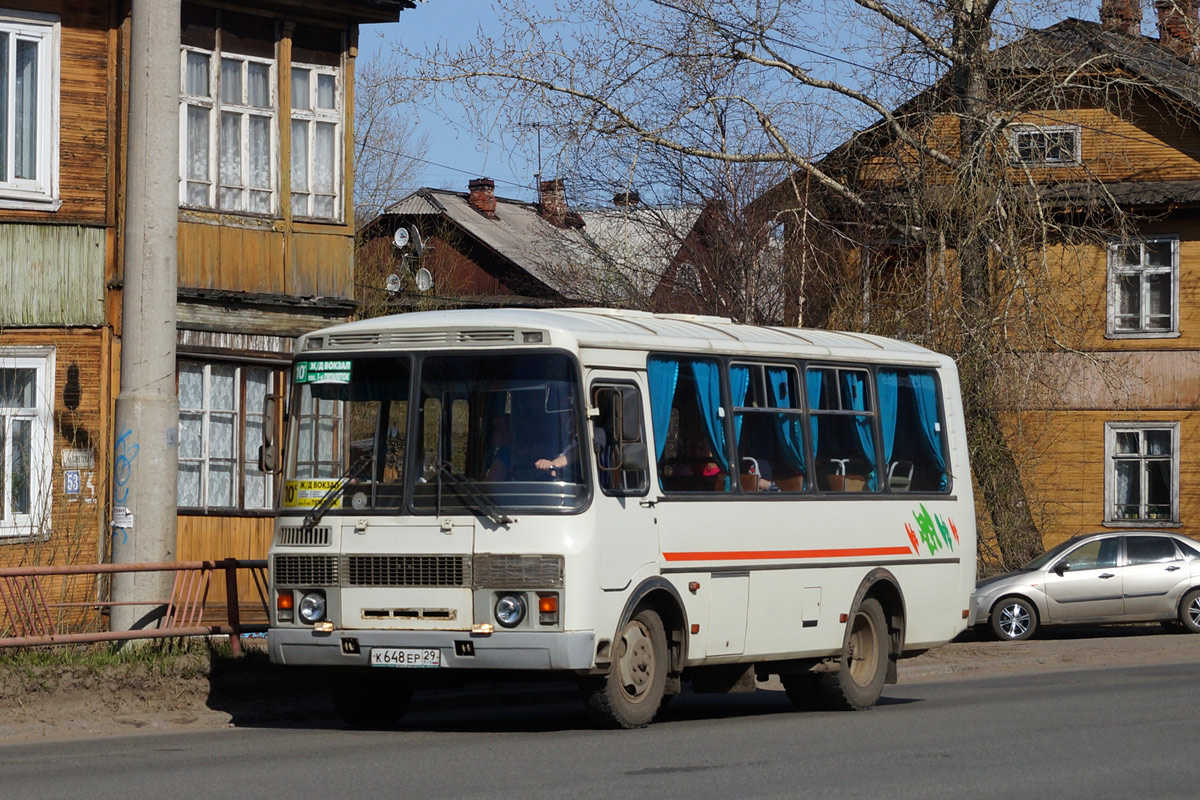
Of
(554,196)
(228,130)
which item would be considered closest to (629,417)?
(228,130)

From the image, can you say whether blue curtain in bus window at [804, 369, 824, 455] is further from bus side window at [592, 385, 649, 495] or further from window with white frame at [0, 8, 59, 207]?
window with white frame at [0, 8, 59, 207]

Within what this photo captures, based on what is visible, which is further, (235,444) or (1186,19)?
(1186,19)

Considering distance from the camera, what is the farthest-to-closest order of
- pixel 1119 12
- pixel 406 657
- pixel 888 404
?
pixel 1119 12 < pixel 888 404 < pixel 406 657

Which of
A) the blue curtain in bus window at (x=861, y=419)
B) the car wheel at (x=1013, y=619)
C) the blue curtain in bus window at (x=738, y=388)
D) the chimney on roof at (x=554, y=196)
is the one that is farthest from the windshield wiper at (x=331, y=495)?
the chimney on roof at (x=554, y=196)

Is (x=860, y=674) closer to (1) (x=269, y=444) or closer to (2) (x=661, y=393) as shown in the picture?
(2) (x=661, y=393)

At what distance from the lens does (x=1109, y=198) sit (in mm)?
25734

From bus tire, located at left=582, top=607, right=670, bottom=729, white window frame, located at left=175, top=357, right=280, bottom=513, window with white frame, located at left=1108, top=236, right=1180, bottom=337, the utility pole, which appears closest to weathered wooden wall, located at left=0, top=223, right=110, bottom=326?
white window frame, located at left=175, top=357, right=280, bottom=513

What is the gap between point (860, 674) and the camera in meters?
14.8

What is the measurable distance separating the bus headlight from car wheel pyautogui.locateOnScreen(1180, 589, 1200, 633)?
16.1 meters

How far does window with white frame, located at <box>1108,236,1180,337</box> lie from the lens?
34719mm

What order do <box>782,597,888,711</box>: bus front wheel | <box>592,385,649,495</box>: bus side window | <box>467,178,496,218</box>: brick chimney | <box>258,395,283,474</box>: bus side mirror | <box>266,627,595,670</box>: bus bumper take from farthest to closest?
1. <box>467,178,496,218</box>: brick chimney
2. <box>782,597,888,711</box>: bus front wheel
3. <box>258,395,283,474</box>: bus side mirror
4. <box>592,385,649,495</box>: bus side window
5. <box>266,627,595,670</box>: bus bumper

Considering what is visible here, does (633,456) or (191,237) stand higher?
(191,237)

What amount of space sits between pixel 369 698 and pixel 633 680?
1.98 m

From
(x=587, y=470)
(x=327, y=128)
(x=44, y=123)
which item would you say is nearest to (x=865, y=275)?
(x=327, y=128)
